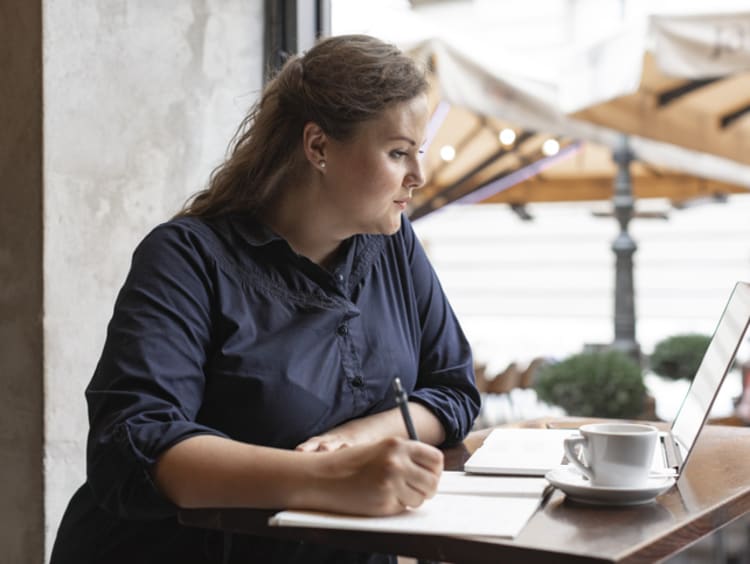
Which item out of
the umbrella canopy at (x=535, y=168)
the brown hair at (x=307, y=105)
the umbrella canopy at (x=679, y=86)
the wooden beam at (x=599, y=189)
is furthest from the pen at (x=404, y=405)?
the wooden beam at (x=599, y=189)

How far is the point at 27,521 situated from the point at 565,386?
7.96 ft

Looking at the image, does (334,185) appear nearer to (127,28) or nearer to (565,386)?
(127,28)

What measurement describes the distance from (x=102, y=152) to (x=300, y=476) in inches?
→ 46.5

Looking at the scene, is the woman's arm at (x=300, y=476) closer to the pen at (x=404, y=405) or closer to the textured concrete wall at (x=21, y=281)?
the pen at (x=404, y=405)

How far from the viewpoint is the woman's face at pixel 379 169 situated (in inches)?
63.0

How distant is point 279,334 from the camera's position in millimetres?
1535

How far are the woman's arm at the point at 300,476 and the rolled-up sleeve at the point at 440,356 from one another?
0.49m

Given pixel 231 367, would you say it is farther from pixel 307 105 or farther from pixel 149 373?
pixel 307 105

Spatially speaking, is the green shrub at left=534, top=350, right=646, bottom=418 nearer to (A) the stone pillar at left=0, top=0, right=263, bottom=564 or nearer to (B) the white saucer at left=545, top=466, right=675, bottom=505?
(A) the stone pillar at left=0, top=0, right=263, bottom=564

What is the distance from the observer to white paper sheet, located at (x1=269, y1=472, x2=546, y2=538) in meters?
1.05

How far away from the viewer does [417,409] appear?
1.62m

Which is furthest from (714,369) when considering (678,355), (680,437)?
(678,355)

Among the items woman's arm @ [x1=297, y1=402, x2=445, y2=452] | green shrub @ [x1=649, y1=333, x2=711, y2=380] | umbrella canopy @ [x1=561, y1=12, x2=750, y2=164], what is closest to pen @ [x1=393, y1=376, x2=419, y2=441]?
woman's arm @ [x1=297, y1=402, x2=445, y2=452]

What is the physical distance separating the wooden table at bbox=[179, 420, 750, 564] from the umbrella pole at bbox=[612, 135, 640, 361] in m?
3.68
